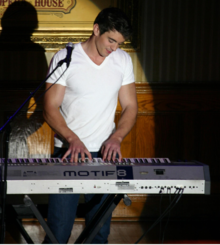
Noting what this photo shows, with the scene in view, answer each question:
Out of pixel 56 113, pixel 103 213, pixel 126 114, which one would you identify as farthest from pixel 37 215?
pixel 126 114

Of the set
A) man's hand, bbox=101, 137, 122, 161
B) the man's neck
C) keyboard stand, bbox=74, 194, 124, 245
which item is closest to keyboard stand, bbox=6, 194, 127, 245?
keyboard stand, bbox=74, 194, 124, 245

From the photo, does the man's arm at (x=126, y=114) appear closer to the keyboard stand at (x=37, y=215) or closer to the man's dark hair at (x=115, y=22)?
the man's dark hair at (x=115, y=22)

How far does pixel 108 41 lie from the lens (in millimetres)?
2088

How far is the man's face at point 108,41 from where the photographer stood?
2.07 metres

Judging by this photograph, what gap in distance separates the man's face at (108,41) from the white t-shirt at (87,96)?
95 mm

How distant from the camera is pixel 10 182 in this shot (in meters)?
1.57

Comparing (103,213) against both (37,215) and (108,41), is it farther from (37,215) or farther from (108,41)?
(108,41)

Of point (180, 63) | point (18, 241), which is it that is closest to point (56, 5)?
point (180, 63)

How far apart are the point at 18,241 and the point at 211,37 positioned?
2672 millimetres

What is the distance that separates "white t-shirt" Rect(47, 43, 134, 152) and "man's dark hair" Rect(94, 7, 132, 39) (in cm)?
21

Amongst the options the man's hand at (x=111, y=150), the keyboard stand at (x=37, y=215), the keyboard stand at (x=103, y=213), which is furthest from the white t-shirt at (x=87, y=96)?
the keyboard stand at (x=37, y=215)

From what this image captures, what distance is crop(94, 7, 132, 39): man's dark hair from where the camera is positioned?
6.72 ft

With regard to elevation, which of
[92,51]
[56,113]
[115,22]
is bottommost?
[56,113]

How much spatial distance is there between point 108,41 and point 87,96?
0.34m
